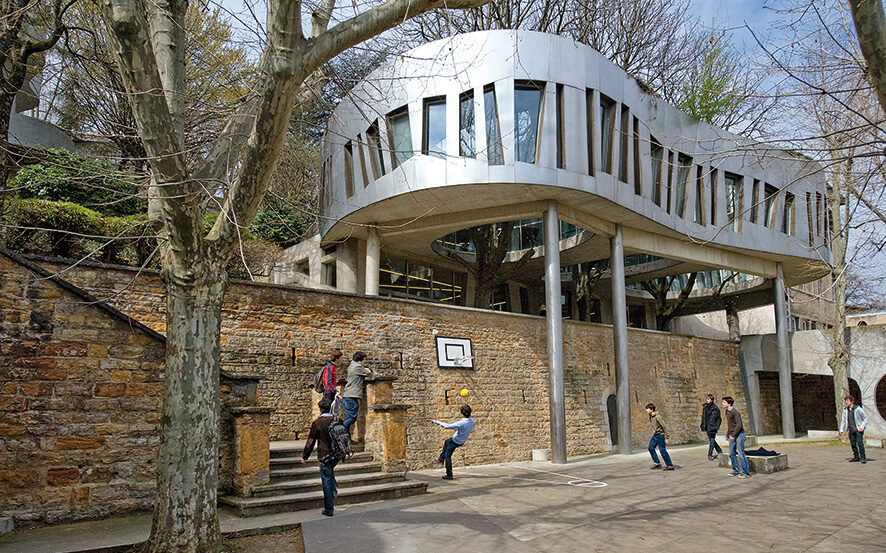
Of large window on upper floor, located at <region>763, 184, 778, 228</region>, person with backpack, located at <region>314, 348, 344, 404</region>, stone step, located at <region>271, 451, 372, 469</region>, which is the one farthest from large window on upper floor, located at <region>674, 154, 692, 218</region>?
stone step, located at <region>271, 451, 372, 469</region>

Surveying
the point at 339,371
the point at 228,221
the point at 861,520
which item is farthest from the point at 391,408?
the point at 861,520

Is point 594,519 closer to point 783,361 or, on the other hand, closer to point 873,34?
point 873,34

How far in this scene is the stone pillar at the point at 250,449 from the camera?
720 centimetres

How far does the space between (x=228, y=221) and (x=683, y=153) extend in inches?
624

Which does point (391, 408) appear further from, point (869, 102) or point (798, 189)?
point (798, 189)

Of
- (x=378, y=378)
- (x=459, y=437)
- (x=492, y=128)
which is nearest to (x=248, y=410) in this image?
(x=378, y=378)

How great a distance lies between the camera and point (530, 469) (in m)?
12.1

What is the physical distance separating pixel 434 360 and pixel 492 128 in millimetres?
5508

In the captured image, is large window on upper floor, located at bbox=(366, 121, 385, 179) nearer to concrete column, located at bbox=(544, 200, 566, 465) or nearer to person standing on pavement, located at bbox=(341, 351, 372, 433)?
concrete column, located at bbox=(544, 200, 566, 465)

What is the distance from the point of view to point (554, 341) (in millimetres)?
14109

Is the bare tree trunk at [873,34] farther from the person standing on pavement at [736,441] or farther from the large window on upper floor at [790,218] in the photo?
the large window on upper floor at [790,218]

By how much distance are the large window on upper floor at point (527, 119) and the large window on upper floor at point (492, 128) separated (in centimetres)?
43

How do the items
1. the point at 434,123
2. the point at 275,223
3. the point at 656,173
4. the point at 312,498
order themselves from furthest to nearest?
the point at 275,223 < the point at 656,173 < the point at 434,123 < the point at 312,498

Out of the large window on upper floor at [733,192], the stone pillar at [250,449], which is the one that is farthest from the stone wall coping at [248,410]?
the large window on upper floor at [733,192]
